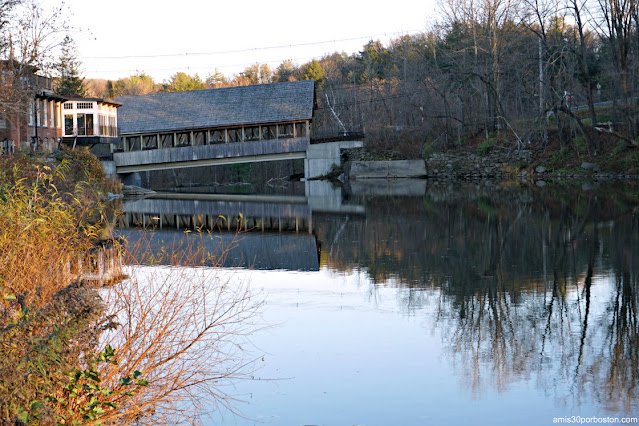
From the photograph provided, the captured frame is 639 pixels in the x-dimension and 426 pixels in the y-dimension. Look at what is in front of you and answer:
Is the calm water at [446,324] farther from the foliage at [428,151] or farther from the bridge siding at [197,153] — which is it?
the foliage at [428,151]

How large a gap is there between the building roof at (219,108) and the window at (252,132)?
1301 millimetres

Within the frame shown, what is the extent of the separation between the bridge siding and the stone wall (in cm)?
1031

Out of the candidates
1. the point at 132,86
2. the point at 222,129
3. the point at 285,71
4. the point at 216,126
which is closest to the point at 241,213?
the point at 216,126

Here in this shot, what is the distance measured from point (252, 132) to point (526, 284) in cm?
4267

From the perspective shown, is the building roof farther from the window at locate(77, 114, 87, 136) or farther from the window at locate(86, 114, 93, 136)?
the window at locate(77, 114, 87, 136)

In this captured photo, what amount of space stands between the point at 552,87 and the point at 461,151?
33.7 ft

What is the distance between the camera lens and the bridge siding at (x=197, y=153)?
47.4 metres

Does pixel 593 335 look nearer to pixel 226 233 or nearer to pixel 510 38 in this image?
pixel 226 233

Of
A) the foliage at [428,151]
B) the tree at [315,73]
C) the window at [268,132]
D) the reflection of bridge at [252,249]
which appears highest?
the tree at [315,73]

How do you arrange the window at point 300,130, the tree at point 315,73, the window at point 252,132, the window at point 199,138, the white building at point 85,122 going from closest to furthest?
the white building at point 85,122 < the window at point 252,132 < the window at point 300,130 < the window at point 199,138 < the tree at point 315,73

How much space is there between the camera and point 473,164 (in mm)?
45594

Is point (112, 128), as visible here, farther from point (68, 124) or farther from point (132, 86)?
point (132, 86)

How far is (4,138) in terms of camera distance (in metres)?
37.1

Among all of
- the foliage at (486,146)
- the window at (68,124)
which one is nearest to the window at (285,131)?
the foliage at (486,146)
